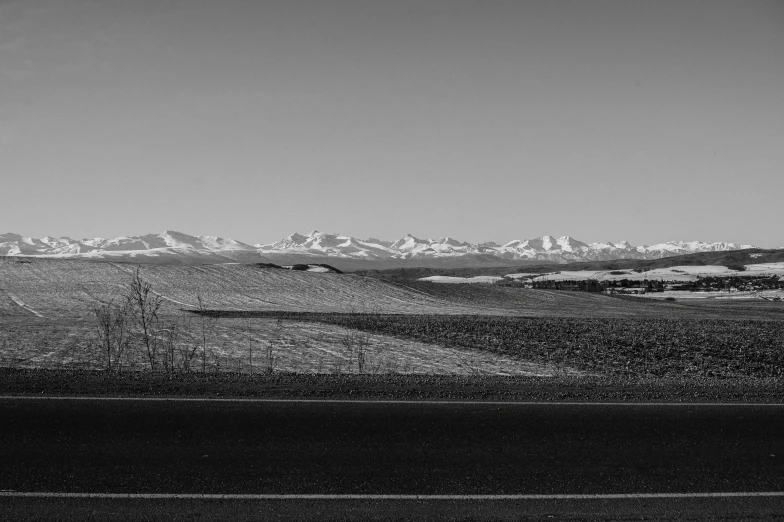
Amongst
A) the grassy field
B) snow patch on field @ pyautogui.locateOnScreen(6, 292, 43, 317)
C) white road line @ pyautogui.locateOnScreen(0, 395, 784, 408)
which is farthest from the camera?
snow patch on field @ pyautogui.locateOnScreen(6, 292, 43, 317)

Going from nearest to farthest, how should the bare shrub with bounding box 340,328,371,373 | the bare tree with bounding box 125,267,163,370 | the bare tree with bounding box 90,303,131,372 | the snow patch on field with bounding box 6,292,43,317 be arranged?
the bare tree with bounding box 90,303,131,372 < the bare tree with bounding box 125,267,163,370 < the bare shrub with bounding box 340,328,371,373 < the snow patch on field with bounding box 6,292,43,317

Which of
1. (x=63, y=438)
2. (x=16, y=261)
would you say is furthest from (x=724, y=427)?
(x=16, y=261)

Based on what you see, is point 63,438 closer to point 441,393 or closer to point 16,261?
point 441,393

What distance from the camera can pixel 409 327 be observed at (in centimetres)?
3519

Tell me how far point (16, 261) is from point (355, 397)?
75.9m

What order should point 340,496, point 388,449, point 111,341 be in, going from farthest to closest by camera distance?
point 111,341, point 388,449, point 340,496

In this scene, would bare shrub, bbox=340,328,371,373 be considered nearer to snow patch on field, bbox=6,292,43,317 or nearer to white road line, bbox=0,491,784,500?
white road line, bbox=0,491,784,500

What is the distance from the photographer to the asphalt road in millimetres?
6824

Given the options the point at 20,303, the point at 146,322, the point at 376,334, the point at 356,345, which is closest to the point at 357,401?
the point at 356,345

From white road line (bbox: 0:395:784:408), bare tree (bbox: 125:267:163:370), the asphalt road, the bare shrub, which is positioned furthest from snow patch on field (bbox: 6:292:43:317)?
the asphalt road

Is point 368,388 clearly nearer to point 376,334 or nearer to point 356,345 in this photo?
point 356,345

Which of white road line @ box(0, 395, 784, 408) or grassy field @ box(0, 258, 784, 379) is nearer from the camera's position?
white road line @ box(0, 395, 784, 408)

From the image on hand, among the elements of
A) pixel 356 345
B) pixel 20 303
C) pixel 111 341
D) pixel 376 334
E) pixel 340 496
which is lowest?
pixel 376 334

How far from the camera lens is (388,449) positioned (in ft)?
25.7
